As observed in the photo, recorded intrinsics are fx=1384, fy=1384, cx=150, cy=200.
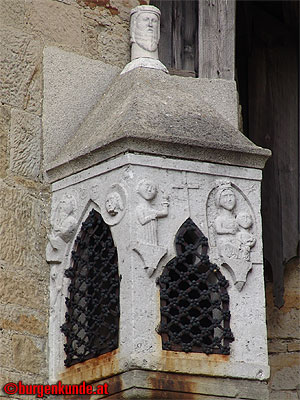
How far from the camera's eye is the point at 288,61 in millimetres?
7613

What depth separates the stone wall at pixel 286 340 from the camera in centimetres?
721

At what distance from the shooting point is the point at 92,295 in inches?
212

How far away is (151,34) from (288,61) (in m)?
1.82

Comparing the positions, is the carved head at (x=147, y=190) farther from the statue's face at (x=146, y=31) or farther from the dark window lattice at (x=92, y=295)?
the statue's face at (x=146, y=31)

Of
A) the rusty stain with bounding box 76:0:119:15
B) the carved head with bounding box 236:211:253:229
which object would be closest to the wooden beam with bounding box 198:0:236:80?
the rusty stain with bounding box 76:0:119:15

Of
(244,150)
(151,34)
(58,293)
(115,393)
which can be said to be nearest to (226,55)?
(151,34)

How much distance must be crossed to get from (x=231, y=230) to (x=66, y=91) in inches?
38.7

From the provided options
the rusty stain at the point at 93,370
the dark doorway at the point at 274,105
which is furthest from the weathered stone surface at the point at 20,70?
the dark doorway at the point at 274,105

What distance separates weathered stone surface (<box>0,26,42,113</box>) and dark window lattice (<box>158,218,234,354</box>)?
0.91 m

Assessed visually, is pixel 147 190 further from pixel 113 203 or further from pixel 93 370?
pixel 93 370

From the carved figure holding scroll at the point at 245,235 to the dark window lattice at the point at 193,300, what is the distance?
0.13m

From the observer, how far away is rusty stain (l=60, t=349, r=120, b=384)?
16.9ft

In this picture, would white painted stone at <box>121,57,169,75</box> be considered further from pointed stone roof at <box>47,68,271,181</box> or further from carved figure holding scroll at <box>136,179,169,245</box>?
carved figure holding scroll at <box>136,179,169,245</box>

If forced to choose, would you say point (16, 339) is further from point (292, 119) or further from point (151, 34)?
point (292, 119)
